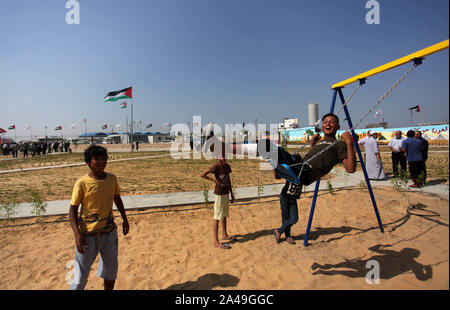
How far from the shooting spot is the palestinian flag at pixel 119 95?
90.3 ft

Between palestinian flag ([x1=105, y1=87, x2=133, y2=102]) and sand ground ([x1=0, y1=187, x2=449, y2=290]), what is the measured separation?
2488 centimetres

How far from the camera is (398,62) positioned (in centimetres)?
311

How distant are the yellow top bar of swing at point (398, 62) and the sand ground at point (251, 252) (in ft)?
5.01

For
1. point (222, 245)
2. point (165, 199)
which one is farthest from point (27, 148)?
point (222, 245)

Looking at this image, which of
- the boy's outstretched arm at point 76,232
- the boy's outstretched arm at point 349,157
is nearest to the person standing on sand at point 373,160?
the boy's outstretched arm at point 349,157

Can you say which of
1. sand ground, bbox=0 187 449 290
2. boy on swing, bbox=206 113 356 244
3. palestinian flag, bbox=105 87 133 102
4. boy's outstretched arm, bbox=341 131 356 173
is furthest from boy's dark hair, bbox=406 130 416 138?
palestinian flag, bbox=105 87 133 102

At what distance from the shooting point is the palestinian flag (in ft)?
90.3

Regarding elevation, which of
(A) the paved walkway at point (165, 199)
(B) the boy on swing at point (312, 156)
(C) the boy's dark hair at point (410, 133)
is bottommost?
(A) the paved walkway at point (165, 199)

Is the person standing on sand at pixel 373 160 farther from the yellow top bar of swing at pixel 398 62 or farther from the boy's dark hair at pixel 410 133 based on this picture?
the yellow top bar of swing at pixel 398 62

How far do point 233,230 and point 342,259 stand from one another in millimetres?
2066

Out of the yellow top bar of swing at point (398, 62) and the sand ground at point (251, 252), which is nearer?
the yellow top bar of swing at point (398, 62)

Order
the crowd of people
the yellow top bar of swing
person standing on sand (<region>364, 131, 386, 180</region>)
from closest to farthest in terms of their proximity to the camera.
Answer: the yellow top bar of swing < person standing on sand (<region>364, 131, 386, 180</region>) < the crowd of people

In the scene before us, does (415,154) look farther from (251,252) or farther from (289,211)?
(251,252)

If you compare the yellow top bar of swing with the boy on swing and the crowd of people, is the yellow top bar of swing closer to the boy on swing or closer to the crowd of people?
the boy on swing
